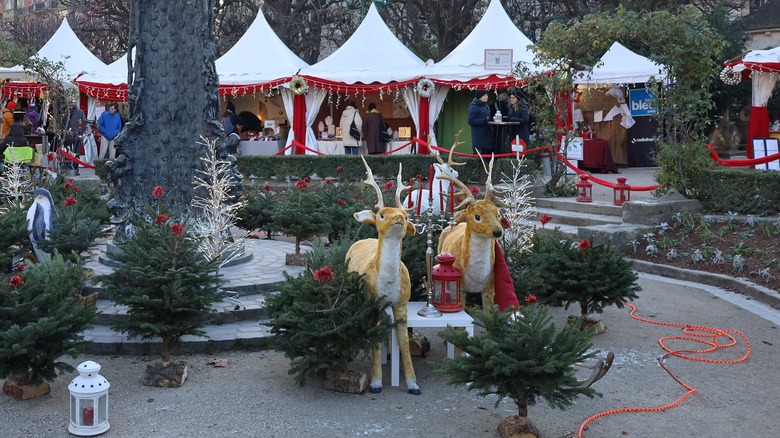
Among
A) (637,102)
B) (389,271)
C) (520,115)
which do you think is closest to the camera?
(389,271)

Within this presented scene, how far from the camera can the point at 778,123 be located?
24.2 meters

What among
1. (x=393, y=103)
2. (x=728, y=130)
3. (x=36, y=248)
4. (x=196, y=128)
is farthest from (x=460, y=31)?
(x=36, y=248)

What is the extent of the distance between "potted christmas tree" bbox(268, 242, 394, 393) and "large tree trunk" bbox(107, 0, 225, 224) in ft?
13.4

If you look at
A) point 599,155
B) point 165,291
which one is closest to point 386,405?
Answer: point 165,291

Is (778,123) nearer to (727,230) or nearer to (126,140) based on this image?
(727,230)

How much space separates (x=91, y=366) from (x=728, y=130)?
26872 mm

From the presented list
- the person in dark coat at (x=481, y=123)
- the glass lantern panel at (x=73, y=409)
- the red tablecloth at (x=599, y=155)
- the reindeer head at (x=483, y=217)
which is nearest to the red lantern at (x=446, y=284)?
the reindeer head at (x=483, y=217)

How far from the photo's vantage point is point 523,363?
494 centimetres

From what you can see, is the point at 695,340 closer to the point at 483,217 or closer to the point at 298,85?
the point at 483,217

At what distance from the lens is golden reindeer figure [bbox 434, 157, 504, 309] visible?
6453 millimetres

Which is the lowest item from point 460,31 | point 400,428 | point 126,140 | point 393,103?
point 400,428

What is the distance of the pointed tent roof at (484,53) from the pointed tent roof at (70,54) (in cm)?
1156

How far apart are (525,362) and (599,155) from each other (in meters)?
17.6

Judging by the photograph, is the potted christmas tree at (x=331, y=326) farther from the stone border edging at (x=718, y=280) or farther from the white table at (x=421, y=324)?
the stone border edging at (x=718, y=280)
